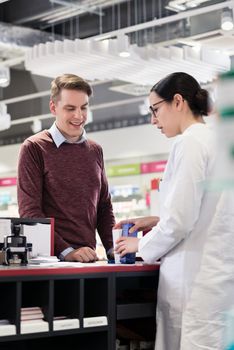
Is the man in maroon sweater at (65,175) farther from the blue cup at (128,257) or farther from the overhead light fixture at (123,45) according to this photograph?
Result: the overhead light fixture at (123,45)

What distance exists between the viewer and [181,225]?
2822mm

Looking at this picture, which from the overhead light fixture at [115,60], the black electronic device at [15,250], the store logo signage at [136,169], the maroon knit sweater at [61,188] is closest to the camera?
the black electronic device at [15,250]

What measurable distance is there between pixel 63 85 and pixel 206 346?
1.83 meters

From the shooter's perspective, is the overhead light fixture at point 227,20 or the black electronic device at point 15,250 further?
the overhead light fixture at point 227,20

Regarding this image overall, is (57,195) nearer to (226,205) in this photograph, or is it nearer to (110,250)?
(110,250)

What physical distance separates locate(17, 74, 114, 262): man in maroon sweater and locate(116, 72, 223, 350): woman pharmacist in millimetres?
759

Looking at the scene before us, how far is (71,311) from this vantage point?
290cm

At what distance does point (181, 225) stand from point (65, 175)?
1.18m

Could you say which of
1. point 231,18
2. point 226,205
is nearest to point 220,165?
point 226,205

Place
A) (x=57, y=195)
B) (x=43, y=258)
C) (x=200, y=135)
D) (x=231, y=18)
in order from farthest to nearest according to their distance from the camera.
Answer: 1. (x=231, y=18)
2. (x=57, y=195)
3. (x=43, y=258)
4. (x=200, y=135)

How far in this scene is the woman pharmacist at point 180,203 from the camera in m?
2.82

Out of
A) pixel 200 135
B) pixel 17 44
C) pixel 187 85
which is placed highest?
pixel 17 44

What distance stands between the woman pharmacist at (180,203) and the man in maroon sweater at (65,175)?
759 mm

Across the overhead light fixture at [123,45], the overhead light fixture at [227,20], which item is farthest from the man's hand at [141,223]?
the overhead light fixture at [123,45]
